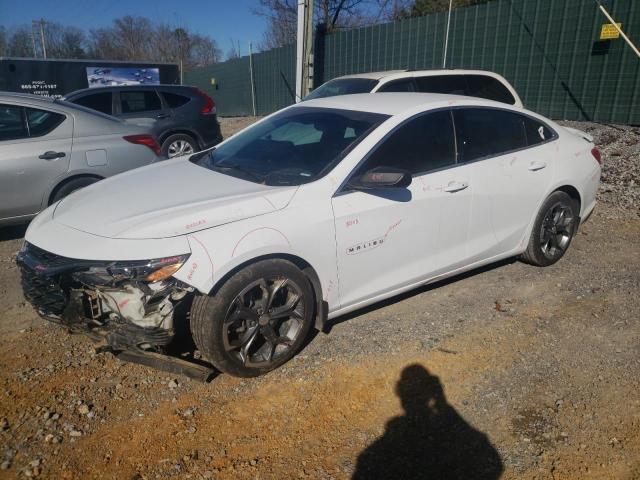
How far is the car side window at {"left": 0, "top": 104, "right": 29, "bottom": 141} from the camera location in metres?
5.02

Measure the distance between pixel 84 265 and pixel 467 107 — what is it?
2987 mm

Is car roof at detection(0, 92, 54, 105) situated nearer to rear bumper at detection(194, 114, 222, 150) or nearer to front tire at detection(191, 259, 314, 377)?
front tire at detection(191, 259, 314, 377)

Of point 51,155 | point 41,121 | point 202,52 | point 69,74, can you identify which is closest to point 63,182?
point 51,155

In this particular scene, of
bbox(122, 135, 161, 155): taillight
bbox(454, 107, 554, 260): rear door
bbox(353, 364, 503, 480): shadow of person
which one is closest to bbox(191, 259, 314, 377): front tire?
bbox(353, 364, 503, 480): shadow of person

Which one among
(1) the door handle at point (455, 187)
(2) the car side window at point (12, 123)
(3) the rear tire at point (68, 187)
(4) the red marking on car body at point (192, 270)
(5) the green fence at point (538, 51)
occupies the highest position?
(5) the green fence at point (538, 51)

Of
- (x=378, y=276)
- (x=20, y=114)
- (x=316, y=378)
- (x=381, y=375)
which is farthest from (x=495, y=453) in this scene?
(x=20, y=114)

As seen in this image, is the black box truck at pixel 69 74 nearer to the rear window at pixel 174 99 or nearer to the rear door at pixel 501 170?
the rear window at pixel 174 99

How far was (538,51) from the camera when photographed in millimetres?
10375

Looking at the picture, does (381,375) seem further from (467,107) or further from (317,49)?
(317,49)

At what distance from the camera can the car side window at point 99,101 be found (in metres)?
9.14

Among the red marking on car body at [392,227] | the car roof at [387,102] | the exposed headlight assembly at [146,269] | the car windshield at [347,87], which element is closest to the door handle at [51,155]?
the car roof at [387,102]

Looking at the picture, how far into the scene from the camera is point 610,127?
30.1ft

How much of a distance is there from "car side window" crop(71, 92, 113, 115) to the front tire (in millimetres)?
7855

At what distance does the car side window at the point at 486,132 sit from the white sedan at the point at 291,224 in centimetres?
1
